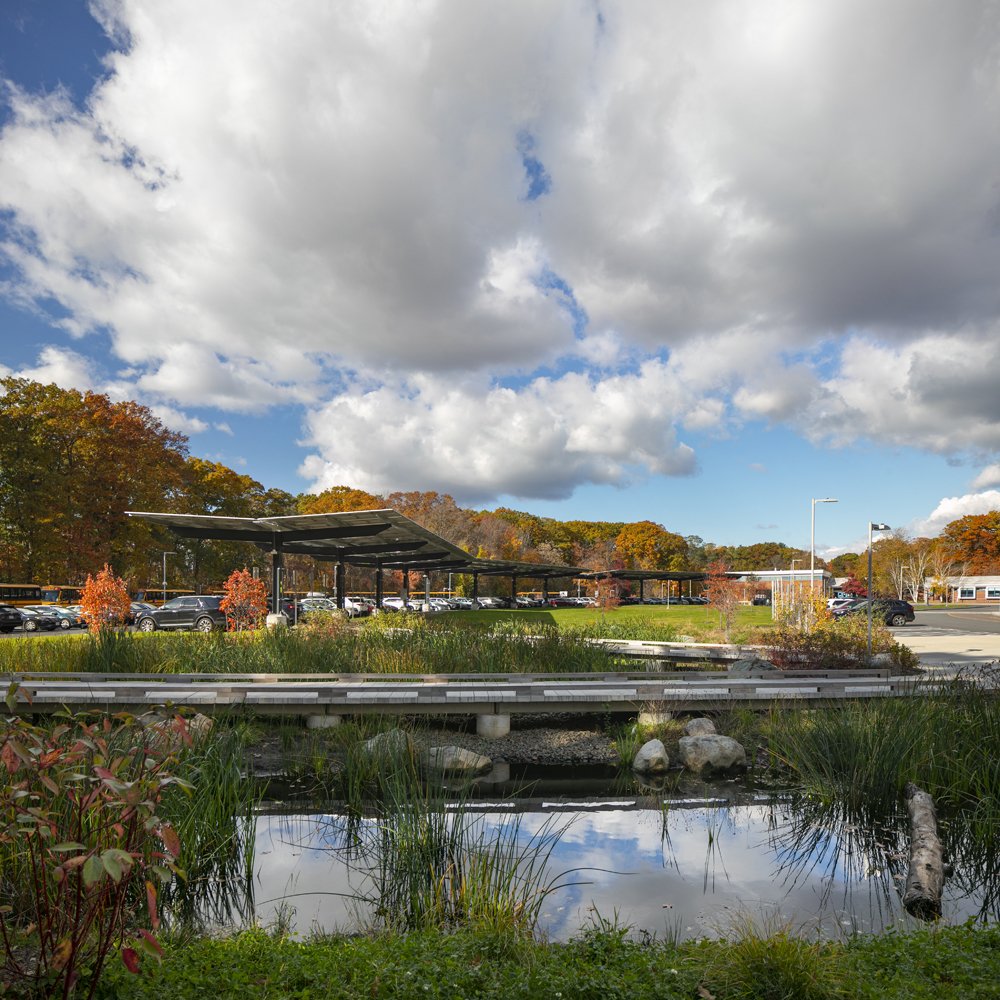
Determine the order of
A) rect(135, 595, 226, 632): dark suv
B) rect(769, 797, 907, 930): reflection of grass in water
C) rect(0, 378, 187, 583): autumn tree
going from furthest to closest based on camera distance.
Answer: rect(0, 378, 187, 583): autumn tree
rect(135, 595, 226, 632): dark suv
rect(769, 797, 907, 930): reflection of grass in water

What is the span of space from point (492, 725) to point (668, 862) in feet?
15.1

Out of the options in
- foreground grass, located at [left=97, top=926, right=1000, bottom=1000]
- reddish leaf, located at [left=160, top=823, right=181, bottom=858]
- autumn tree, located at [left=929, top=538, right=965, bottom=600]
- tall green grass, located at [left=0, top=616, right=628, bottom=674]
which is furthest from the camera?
autumn tree, located at [left=929, top=538, right=965, bottom=600]

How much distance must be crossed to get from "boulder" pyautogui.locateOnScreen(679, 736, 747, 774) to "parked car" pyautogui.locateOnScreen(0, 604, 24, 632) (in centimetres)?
2882

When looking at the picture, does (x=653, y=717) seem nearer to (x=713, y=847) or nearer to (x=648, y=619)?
(x=713, y=847)

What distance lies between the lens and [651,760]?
902 cm

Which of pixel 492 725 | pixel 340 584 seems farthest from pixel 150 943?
pixel 340 584

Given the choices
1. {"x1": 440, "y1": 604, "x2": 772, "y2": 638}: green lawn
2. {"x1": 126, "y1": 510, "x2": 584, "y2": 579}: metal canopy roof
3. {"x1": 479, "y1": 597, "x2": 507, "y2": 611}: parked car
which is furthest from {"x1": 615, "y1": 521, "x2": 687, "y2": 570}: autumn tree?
{"x1": 126, "y1": 510, "x2": 584, "y2": 579}: metal canopy roof

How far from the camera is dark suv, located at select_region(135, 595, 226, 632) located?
26.3m

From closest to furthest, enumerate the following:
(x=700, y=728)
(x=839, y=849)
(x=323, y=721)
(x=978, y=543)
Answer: (x=839, y=849) < (x=700, y=728) < (x=323, y=721) < (x=978, y=543)

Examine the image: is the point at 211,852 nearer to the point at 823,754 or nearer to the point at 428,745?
the point at 428,745

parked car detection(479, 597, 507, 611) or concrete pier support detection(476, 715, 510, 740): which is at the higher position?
concrete pier support detection(476, 715, 510, 740)

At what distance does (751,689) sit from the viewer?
11.2m

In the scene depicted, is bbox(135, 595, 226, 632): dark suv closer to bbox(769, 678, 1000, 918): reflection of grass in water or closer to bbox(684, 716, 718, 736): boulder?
bbox(684, 716, 718, 736): boulder

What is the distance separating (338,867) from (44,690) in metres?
6.69
